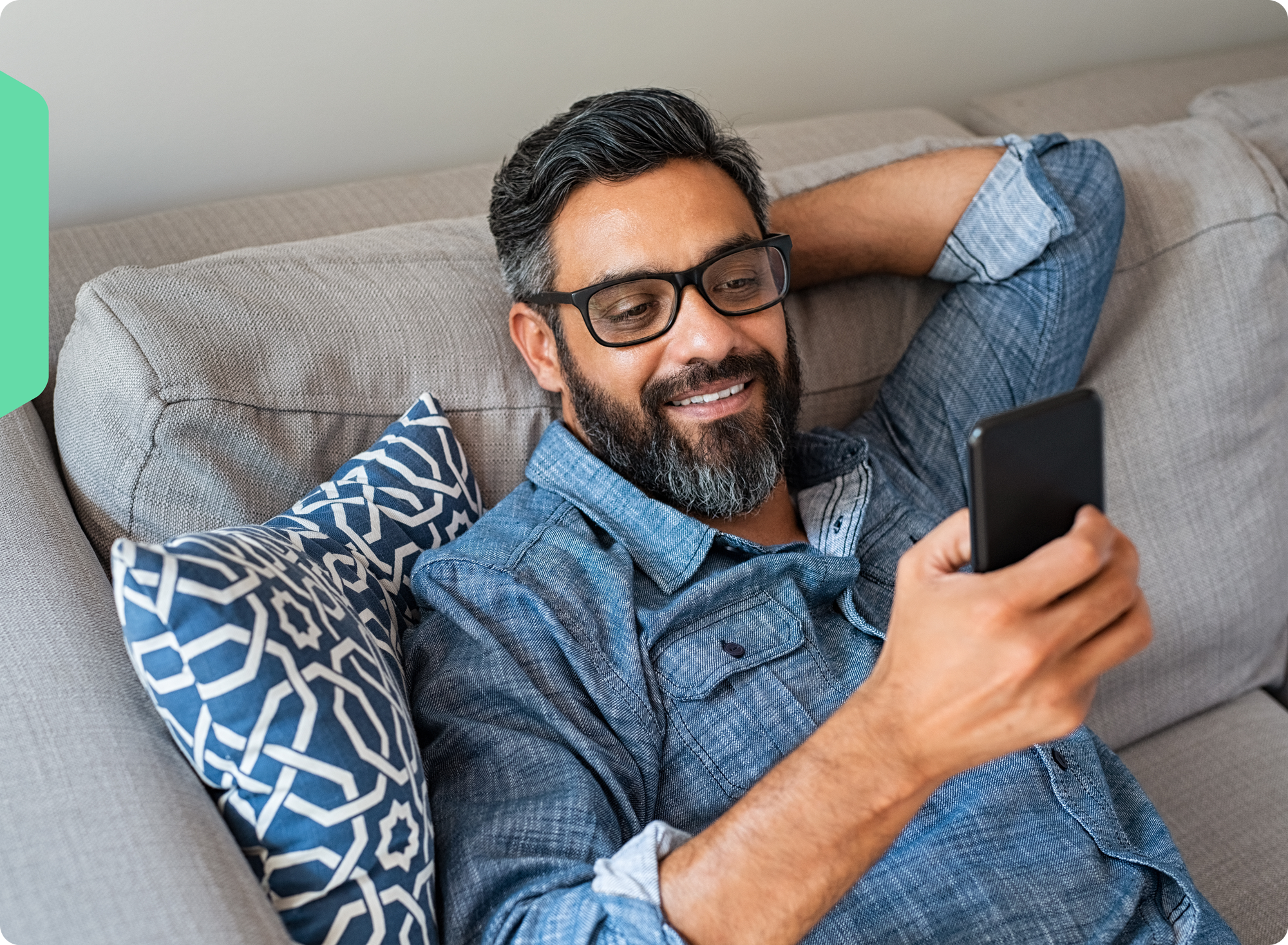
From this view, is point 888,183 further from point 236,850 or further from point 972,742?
point 236,850

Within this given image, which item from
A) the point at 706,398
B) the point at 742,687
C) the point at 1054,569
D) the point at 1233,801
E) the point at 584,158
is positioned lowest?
the point at 1233,801

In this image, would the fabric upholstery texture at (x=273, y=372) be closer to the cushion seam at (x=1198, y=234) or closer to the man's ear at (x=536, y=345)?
the man's ear at (x=536, y=345)

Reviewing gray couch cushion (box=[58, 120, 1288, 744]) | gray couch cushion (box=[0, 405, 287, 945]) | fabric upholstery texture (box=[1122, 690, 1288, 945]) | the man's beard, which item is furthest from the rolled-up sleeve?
gray couch cushion (box=[0, 405, 287, 945])

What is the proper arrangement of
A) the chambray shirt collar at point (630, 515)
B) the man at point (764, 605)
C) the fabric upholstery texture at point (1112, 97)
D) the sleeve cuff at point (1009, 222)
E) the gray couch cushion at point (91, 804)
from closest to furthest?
the gray couch cushion at point (91, 804), the man at point (764, 605), the chambray shirt collar at point (630, 515), the sleeve cuff at point (1009, 222), the fabric upholstery texture at point (1112, 97)

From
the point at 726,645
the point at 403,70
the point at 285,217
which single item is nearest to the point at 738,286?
the point at 726,645

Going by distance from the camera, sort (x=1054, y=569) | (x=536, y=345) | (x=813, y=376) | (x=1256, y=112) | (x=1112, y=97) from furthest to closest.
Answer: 1. (x=1112, y=97)
2. (x=1256, y=112)
3. (x=813, y=376)
4. (x=536, y=345)
5. (x=1054, y=569)

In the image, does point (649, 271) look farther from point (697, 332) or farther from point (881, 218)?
point (881, 218)

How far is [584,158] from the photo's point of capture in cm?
130

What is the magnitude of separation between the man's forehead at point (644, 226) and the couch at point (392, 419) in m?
0.17

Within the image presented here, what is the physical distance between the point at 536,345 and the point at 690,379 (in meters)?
0.23

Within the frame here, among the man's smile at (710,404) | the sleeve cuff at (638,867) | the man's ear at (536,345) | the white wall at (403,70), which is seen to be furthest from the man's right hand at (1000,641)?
the white wall at (403,70)

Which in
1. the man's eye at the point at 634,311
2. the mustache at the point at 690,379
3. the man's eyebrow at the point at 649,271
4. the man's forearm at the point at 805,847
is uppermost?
the man's eyebrow at the point at 649,271

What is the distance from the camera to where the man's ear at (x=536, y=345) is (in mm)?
1373

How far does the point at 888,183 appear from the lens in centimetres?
159
